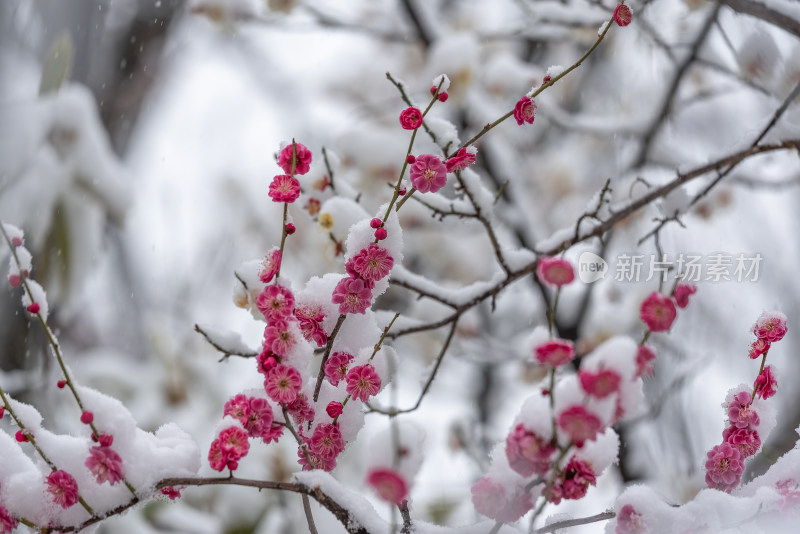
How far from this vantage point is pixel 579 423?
1.18 ft

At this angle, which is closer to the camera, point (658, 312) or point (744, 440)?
point (658, 312)

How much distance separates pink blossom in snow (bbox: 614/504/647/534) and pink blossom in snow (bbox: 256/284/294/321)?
0.28 metres

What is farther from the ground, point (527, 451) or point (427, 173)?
point (427, 173)

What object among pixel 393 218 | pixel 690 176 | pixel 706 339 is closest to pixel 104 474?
pixel 393 218

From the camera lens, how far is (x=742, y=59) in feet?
3.23

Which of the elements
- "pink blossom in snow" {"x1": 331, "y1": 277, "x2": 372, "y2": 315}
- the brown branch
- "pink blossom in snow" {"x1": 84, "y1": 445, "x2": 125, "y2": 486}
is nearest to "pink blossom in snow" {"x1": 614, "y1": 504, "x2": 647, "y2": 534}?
"pink blossom in snow" {"x1": 331, "y1": 277, "x2": 372, "y2": 315}

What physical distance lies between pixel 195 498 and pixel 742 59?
1550mm

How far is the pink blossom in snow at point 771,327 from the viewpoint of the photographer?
1.69 ft

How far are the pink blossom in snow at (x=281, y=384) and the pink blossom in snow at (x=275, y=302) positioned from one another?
0.04m

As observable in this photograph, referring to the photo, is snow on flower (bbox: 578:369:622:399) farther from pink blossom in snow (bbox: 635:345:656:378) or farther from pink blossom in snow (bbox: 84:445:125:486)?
pink blossom in snow (bbox: 84:445:125:486)

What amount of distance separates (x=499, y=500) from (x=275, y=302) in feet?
0.70

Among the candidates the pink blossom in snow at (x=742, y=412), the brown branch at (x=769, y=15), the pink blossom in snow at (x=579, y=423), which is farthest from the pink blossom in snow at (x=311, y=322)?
the brown branch at (x=769, y=15)

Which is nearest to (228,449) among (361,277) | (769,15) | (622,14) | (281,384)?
(281,384)

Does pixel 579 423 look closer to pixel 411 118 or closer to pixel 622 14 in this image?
pixel 411 118
